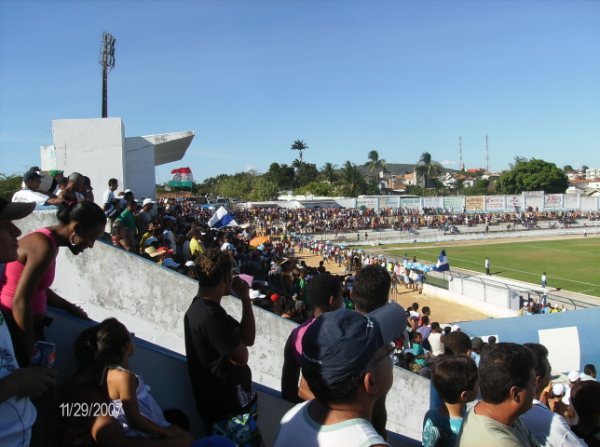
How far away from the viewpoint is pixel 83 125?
17.3 m

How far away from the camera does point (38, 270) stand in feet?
10.1

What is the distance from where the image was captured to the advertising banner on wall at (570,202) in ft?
211

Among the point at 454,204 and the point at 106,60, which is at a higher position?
the point at 106,60

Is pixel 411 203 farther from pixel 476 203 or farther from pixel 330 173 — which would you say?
pixel 330 173

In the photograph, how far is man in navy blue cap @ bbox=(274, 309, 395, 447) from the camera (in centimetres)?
191

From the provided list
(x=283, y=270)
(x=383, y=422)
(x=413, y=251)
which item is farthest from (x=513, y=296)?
(x=413, y=251)

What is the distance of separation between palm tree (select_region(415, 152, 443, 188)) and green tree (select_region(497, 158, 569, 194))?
29.0 metres

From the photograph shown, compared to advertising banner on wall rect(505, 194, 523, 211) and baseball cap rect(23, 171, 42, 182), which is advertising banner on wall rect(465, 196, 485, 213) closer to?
advertising banner on wall rect(505, 194, 523, 211)

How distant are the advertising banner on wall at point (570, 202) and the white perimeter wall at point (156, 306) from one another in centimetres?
6666

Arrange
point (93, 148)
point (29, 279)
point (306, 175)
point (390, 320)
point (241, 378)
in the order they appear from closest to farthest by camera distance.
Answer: point (390, 320) → point (29, 279) → point (241, 378) → point (93, 148) → point (306, 175)

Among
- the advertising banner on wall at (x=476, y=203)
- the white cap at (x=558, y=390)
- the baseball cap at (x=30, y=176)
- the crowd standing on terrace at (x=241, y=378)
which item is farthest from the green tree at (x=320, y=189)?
the crowd standing on terrace at (x=241, y=378)
